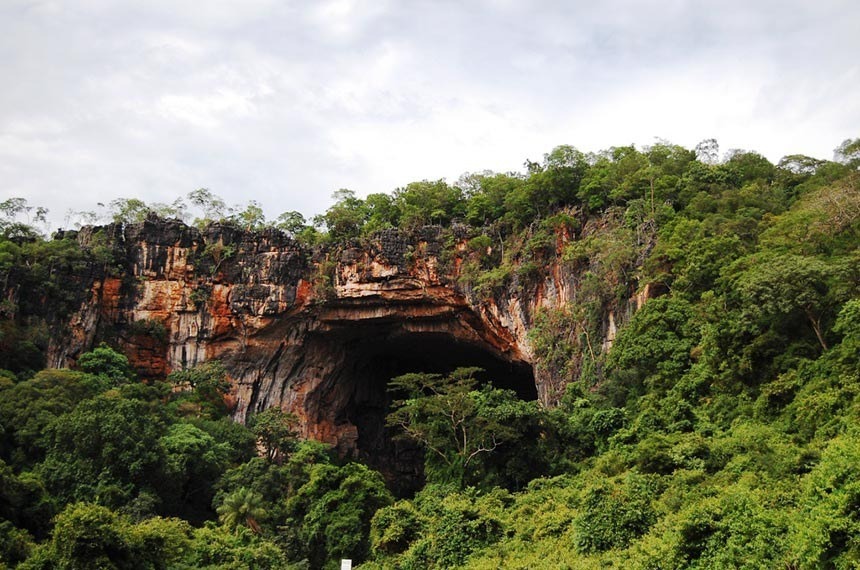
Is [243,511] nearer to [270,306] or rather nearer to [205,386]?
[205,386]

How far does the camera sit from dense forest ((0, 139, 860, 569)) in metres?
11.9

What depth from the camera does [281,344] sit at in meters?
30.0

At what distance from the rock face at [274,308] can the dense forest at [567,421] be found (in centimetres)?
87

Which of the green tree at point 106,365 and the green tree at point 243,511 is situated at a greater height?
the green tree at point 106,365

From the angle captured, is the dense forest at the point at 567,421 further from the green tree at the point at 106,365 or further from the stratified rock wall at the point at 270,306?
the stratified rock wall at the point at 270,306

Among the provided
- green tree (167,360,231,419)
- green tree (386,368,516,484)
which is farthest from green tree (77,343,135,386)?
green tree (386,368,516,484)

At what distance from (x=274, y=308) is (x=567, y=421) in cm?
1381

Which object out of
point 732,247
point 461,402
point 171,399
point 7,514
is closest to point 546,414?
point 461,402

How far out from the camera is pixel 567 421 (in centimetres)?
1956

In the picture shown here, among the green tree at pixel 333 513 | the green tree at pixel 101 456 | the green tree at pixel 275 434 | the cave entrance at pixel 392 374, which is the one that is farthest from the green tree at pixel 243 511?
the cave entrance at pixel 392 374

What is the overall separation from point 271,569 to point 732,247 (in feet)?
45.3

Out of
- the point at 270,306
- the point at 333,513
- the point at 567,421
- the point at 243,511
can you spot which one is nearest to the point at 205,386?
the point at 270,306

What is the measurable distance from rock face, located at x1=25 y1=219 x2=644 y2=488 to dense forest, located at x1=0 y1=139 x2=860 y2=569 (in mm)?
873

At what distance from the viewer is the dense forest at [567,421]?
11.9 metres
